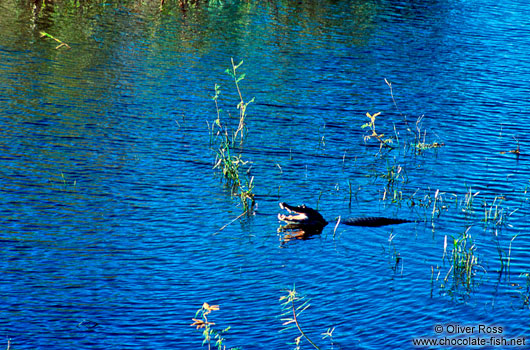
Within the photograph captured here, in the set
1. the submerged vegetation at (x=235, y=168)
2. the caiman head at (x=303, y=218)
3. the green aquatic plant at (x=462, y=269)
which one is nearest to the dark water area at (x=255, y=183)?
the green aquatic plant at (x=462, y=269)

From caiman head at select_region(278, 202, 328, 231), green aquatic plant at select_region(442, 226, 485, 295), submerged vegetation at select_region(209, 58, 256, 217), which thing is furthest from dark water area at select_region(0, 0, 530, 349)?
caiman head at select_region(278, 202, 328, 231)

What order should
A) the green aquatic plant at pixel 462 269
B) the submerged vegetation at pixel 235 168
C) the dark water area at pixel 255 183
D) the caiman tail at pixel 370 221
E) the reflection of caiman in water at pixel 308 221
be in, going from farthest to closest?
the submerged vegetation at pixel 235 168 < the caiman tail at pixel 370 221 < the reflection of caiman in water at pixel 308 221 < the green aquatic plant at pixel 462 269 < the dark water area at pixel 255 183

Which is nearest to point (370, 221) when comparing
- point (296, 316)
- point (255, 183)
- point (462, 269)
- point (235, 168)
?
point (462, 269)

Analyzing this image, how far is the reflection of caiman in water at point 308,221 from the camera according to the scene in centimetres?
1147

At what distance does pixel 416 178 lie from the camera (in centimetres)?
1399

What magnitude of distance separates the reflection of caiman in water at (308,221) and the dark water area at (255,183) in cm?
25

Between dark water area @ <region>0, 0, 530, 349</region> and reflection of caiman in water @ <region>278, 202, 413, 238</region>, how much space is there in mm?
247

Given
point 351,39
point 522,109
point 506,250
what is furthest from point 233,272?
point 351,39

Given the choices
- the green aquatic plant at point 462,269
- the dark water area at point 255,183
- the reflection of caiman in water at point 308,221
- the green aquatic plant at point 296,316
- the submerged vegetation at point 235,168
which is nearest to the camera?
the green aquatic plant at point 296,316

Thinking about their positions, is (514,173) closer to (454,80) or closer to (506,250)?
(506,250)

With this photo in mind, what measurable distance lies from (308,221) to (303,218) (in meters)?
0.15

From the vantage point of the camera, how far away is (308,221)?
38.0 feet

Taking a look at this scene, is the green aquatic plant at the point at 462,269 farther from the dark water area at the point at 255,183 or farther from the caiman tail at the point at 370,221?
the caiman tail at the point at 370,221

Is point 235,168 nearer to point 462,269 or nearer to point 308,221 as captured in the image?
point 308,221
